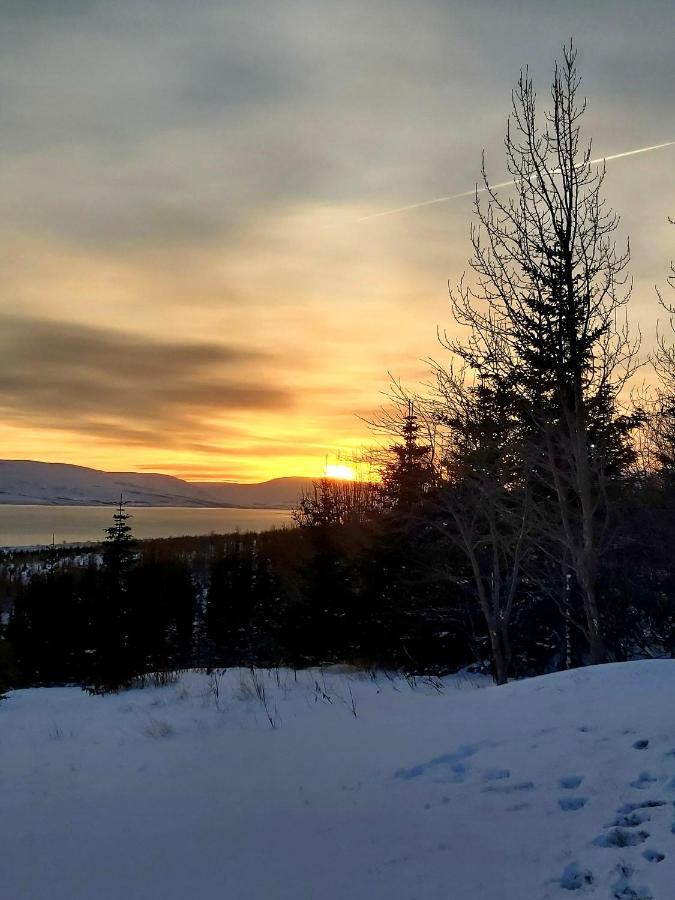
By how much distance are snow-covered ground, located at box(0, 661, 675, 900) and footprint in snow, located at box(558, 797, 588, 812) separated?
0.04 feet

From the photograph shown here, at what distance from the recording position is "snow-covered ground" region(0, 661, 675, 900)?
152 inches

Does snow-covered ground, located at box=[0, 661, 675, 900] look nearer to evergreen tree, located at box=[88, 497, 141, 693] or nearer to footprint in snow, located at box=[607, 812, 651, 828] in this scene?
footprint in snow, located at box=[607, 812, 651, 828]

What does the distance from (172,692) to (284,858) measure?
9.09 metres

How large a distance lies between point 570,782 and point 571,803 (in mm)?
313

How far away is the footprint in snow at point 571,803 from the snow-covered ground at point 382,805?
0.01 meters

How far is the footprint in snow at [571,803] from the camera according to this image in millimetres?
4324

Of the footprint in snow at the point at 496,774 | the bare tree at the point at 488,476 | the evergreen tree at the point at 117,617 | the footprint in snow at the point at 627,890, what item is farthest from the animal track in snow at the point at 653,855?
the evergreen tree at the point at 117,617

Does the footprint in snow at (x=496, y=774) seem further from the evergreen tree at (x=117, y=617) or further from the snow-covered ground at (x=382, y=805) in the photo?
the evergreen tree at (x=117, y=617)

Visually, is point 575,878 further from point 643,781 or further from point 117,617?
point 117,617

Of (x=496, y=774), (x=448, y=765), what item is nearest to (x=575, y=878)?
(x=496, y=774)

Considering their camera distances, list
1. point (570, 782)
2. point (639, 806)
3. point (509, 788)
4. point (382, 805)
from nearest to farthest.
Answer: point (639, 806) → point (570, 782) → point (509, 788) → point (382, 805)

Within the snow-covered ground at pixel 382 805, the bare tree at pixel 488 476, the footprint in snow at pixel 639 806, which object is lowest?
the snow-covered ground at pixel 382 805

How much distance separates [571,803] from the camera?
14.3 feet

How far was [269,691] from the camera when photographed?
11.7 meters
